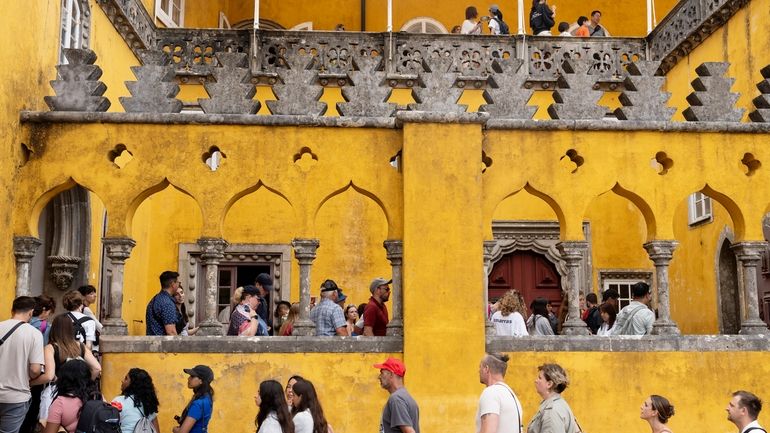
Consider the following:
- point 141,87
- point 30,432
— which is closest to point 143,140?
point 141,87

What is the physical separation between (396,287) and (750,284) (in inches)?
130

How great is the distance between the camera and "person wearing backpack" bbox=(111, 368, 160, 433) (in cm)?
589

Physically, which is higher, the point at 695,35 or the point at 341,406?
the point at 695,35

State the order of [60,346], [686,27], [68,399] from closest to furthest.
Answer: [68,399] < [60,346] < [686,27]

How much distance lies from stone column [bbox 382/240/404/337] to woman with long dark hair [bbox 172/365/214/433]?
2.46 meters

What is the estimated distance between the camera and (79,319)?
7305mm

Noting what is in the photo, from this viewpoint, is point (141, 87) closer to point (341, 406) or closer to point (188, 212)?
point (341, 406)

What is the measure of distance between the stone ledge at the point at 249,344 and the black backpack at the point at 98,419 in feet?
7.53

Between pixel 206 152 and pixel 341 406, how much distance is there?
2.65 m

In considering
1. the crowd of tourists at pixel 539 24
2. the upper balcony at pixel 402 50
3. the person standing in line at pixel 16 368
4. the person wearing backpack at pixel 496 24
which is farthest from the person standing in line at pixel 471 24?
the person standing in line at pixel 16 368

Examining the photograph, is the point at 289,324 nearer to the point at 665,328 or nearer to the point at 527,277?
the point at 665,328

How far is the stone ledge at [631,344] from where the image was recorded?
8141 mm

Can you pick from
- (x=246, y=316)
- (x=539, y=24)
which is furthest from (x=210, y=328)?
(x=539, y=24)

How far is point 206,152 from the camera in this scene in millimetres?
8469
